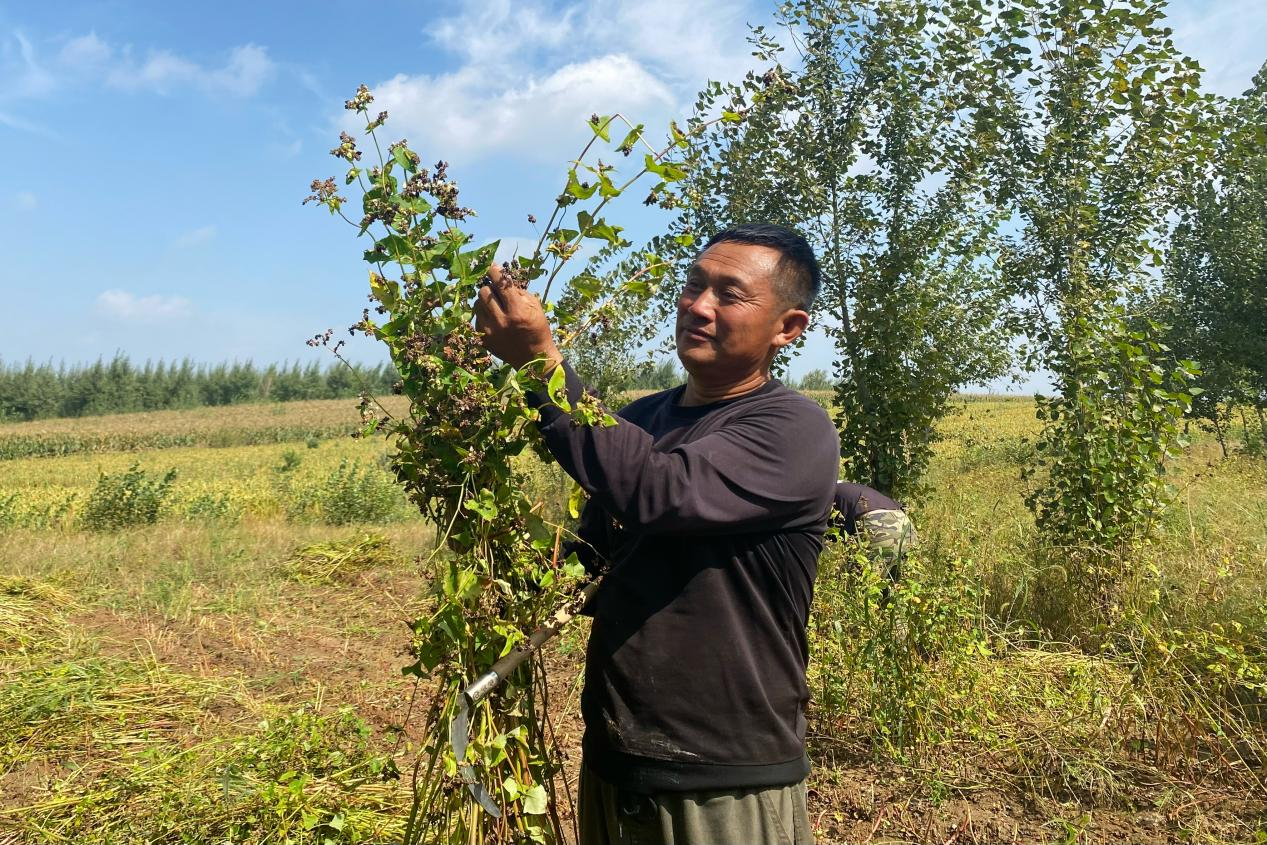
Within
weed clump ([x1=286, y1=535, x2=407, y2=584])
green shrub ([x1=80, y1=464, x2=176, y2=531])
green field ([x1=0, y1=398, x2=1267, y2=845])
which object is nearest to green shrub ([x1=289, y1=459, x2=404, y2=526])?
green shrub ([x1=80, y1=464, x2=176, y2=531])

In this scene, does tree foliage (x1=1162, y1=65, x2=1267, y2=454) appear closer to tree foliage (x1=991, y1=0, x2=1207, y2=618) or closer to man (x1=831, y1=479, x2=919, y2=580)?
tree foliage (x1=991, y1=0, x2=1207, y2=618)

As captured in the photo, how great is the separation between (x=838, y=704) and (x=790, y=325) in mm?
2974

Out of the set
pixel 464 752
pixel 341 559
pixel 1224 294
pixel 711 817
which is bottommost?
pixel 341 559

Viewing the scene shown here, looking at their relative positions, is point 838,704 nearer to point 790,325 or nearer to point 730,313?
point 790,325

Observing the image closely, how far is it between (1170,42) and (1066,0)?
→ 0.73m

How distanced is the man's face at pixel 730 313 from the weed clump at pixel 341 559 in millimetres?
7566

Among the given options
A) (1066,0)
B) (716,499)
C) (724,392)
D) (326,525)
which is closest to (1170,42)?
(1066,0)

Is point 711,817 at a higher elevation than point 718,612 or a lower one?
lower

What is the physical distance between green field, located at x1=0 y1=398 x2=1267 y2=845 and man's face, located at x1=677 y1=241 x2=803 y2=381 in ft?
2.63

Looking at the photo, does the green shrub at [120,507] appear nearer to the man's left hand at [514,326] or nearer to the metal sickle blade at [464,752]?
the metal sickle blade at [464,752]

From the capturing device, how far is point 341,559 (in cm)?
929

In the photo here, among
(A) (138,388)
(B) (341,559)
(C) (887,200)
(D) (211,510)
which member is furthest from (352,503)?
(A) (138,388)

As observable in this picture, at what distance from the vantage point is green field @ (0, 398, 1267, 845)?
3.66 metres

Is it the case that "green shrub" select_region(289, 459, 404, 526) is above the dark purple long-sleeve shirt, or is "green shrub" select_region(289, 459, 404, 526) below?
below
